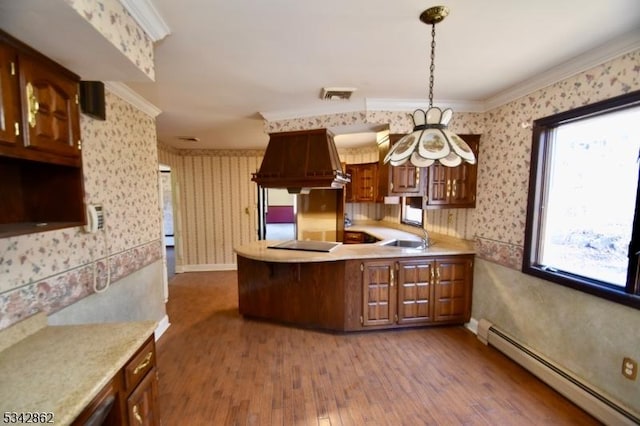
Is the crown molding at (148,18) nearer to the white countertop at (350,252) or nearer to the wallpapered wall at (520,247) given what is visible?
the wallpapered wall at (520,247)

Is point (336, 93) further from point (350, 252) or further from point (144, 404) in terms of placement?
point (144, 404)

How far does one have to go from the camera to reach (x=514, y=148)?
251 centimetres

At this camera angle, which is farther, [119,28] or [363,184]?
[363,184]

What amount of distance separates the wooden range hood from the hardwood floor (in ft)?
5.45

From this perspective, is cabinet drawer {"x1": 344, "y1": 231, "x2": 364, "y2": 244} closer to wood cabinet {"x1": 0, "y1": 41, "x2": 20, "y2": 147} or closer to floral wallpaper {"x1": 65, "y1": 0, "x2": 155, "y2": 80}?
floral wallpaper {"x1": 65, "y1": 0, "x2": 155, "y2": 80}

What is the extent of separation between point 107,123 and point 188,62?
34.6 inches

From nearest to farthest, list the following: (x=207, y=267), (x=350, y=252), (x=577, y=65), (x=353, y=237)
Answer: (x=577, y=65)
(x=350, y=252)
(x=353, y=237)
(x=207, y=267)

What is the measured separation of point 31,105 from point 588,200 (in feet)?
10.7

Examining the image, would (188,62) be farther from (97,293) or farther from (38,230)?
(97,293)

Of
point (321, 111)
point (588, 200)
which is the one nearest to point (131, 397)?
point (321, 111)

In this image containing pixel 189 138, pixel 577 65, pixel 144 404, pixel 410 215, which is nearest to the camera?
pixel 144 404

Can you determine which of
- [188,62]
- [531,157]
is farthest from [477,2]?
[188,62]

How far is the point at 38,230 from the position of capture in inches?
42.4

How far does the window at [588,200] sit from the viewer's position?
1.70 meters
